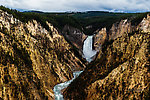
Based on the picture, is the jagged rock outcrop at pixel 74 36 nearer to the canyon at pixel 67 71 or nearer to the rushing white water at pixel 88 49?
the rushing white water at pixel 88 49

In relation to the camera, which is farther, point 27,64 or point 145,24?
point 145,24

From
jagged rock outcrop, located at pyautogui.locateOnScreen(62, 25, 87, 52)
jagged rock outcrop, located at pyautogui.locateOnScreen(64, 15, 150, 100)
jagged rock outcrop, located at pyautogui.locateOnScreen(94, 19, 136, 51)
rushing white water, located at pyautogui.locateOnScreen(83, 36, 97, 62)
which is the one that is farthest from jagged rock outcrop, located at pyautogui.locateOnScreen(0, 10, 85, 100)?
jagged rock outcrop, located at pyautogui.locateOnScreen(94, 19, 136, 51)

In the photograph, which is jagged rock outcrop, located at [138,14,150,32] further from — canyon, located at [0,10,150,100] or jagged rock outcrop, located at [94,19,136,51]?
canyon, located at [0,10,150,100]

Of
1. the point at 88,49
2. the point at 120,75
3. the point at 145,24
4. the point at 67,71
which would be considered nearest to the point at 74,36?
the point at 88,49

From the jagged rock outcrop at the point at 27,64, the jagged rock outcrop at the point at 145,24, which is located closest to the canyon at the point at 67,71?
the jagged rock outcrop at the point at 27,64

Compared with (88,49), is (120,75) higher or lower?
higher

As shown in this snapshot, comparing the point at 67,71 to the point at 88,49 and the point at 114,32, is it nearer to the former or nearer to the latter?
the point at 88,49
